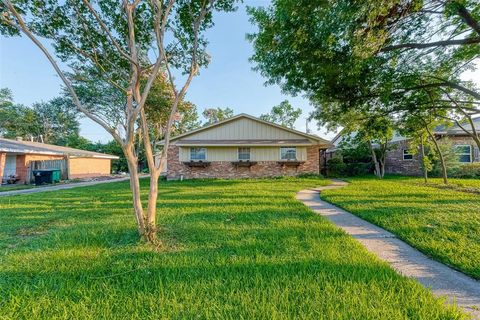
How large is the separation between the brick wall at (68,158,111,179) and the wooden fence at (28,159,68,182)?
0.55 meters

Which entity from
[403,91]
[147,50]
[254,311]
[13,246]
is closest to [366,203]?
[403,91]

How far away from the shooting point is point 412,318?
1.81 metres

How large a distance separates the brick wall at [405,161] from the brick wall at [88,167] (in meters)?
27.8

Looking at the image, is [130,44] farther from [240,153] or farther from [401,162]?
[401,162]

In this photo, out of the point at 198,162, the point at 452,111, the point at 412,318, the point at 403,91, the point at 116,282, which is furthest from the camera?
the point at 198,162

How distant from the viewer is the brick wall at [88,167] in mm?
19469

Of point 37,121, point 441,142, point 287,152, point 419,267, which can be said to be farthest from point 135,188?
point 37,121

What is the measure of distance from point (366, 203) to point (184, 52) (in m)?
6.90

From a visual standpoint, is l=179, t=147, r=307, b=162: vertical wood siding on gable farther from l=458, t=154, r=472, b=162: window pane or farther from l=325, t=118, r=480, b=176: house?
l=458, t=154, r=472, b=162: window pane

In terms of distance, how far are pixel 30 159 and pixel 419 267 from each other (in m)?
23.0

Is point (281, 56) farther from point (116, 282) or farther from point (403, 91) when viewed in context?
point (116, 282)

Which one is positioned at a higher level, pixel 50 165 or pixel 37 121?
pixel 37 121

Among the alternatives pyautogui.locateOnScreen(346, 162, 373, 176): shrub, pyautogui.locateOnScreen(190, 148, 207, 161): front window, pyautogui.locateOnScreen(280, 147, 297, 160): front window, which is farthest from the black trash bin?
pyautogui.locateOnScreen(346, 162, 373, 176): shrub

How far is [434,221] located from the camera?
4.57 metres
